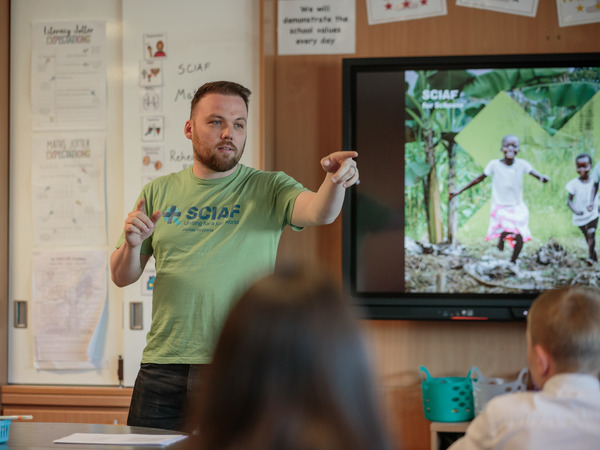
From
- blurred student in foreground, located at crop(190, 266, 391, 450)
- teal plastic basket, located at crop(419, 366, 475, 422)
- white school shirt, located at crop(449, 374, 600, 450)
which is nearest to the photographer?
blurred student in foreground, located at crop(190, 266, 391, 450)

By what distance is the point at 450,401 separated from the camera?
326 centimetres

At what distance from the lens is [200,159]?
2459mm

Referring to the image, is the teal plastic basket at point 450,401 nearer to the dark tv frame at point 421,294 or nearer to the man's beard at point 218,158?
the dark tv frame at point 421,294

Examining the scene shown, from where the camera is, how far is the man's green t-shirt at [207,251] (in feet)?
7.57

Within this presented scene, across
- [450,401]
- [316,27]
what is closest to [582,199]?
[450,401]

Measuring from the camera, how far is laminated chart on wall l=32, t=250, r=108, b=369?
11.3ft

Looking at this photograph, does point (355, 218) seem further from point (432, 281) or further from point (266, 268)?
point (266, 268)

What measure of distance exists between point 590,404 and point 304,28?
2549mm

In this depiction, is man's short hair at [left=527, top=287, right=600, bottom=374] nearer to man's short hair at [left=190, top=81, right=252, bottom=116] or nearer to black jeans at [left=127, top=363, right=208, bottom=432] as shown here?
black jeans at [left=127, top=363, right=208, bottom=432]

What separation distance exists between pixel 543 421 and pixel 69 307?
252 centimetres

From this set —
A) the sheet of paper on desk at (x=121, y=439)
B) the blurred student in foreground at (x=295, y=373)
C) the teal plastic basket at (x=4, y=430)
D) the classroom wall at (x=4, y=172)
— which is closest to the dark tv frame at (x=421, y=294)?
the classroom wall at (x=4, y=172)

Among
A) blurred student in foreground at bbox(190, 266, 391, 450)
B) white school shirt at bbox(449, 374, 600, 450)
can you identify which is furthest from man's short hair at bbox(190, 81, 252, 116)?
blurred student in foreground at bbox(190, 266, 391, 450)

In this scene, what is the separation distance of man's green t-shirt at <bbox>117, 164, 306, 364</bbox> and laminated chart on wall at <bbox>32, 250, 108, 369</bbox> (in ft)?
3.72

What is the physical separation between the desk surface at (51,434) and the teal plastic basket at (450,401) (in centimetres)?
166
